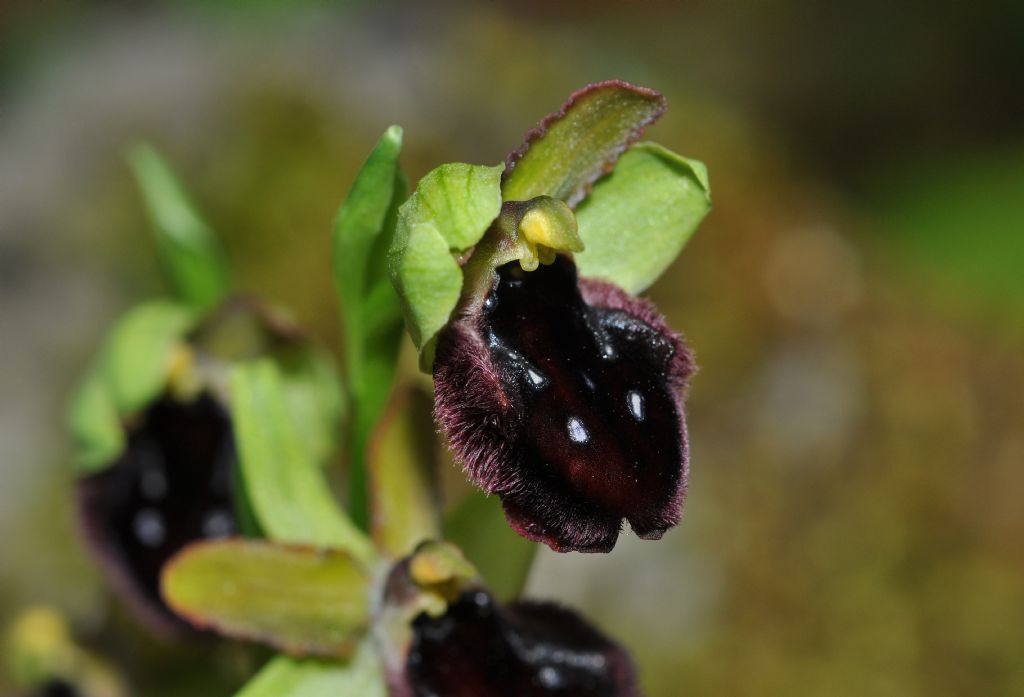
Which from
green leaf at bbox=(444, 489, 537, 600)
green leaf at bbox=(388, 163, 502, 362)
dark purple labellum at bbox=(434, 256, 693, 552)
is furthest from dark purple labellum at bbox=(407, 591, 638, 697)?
green leaf at bbox=(388, 163, 502, 362)

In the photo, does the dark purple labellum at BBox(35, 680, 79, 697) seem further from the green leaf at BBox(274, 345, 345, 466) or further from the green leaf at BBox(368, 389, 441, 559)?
the green leaf at BBox(368, 389, 441, 559)

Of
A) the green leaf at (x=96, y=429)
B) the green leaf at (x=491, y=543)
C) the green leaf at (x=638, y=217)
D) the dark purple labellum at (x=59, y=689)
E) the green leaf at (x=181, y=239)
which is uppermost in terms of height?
the green leaf at (x=638, y=217)

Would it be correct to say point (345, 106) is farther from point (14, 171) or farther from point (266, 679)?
point (266, 679)

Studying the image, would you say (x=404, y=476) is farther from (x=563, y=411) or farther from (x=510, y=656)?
(x=563, y=411)

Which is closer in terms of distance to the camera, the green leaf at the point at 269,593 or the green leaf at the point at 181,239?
the green leaf at the point at 269,593

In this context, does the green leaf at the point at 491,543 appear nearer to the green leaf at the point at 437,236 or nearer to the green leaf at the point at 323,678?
the green leaf at the point at 323,678

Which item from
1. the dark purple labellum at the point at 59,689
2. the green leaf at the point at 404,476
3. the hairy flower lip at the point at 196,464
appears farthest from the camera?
the dark purple labellum at the point at 59,689

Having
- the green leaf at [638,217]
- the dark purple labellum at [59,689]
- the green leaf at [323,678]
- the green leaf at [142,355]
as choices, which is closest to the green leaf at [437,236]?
the green leaf at [638,217]
